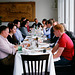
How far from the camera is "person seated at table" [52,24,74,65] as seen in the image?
316 centimetres

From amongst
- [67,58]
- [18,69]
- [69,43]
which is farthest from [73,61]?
[18,69]

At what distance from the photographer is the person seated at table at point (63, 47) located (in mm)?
3159

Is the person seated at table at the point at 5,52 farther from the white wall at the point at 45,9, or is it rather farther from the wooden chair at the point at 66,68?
the white wall at the point at 45,9

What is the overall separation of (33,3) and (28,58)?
8614 millimetres

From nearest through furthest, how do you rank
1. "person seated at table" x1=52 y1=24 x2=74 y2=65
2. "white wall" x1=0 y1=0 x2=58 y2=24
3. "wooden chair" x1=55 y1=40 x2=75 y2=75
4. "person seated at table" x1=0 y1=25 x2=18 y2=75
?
"person seated at table" x1=52 y1=24 x2=74 y2=65 < "person seated at table" x1=0 y1=25 x2=18 y2=75 < "wooden chair" x1=55 y1=40 x2=75 y2=75 < "white wall" x1=0 y1=0 x2=58 y2=24

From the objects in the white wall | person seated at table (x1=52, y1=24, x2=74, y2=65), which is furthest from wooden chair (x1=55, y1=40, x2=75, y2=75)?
the white wall

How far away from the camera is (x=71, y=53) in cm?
340

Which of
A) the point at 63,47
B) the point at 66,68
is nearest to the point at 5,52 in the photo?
the point at 63,47

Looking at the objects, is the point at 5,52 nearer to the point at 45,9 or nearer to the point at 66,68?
the point at 66,68

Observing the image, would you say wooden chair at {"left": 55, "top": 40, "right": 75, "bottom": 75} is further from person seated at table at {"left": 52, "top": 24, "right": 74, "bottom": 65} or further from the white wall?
the white wall

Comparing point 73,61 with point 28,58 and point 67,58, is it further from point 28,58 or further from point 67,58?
point 28,58

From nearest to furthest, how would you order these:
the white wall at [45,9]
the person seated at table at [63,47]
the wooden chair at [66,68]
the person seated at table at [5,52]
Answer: the person seated at table at [63,47], the person seated at table at [5,52], the wooden chair at [66,68], the white wall at [45,9]

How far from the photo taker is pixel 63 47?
10.3 feet

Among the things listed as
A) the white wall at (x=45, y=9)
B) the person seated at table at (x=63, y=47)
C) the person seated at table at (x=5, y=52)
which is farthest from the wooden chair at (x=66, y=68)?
the white wall at (x=45, y=9)
